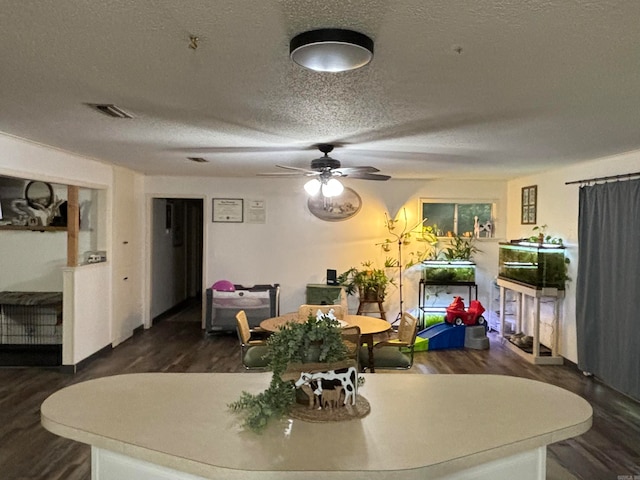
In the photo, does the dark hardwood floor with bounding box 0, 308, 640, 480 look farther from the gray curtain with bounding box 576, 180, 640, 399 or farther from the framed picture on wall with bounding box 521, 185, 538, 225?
the framed picture on wall with bounding box 521, 185, 538, 225

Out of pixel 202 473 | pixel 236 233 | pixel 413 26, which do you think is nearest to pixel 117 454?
pixel 202 473

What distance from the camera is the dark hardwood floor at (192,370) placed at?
3068mm

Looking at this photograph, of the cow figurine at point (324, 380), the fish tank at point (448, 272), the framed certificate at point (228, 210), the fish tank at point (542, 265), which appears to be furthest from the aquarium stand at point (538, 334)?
the cow figurine at point (324, 380)

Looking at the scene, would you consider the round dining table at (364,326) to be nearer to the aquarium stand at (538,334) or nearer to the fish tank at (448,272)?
the aquarium stand at (538,334)

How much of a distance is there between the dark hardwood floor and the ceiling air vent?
2.21 meters

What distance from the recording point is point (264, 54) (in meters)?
2.06

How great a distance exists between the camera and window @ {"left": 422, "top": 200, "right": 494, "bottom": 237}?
7.23 metres

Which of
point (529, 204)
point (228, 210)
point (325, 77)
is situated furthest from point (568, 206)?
point (228, 210)

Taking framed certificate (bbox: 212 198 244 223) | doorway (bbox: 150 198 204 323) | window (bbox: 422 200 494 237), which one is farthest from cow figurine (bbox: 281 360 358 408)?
doorway (bbox: 150 198 204 323)

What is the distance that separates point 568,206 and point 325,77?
4.12 meters

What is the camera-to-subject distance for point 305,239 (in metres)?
7.19

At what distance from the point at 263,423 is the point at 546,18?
169 centimetres

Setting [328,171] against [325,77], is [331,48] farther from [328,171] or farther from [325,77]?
[328,171]

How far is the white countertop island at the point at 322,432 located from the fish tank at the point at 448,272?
477cm
